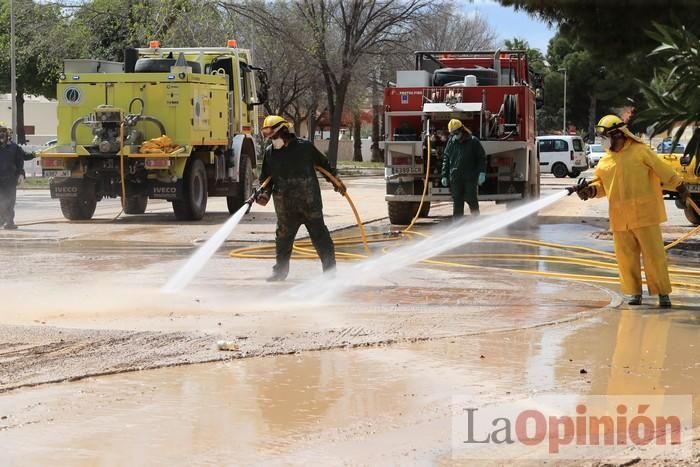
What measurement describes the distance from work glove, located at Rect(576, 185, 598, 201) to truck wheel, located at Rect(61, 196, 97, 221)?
39.0 ft

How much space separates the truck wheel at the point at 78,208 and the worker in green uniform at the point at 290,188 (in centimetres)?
920

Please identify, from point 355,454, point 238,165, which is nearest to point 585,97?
point 238,165

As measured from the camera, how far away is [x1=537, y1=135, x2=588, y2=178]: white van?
45.9 metres

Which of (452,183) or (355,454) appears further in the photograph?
(452,183)

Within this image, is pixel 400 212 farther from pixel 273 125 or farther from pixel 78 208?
pixel 273 125

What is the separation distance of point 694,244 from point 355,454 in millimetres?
11129

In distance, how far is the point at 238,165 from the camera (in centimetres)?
2120

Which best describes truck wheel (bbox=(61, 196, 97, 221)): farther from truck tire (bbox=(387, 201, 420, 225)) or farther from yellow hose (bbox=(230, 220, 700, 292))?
yellow hose (bbox=(230, 220, 700, 292))

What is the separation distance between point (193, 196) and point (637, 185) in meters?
11.3

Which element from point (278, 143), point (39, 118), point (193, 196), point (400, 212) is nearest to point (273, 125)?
point (278, 143)

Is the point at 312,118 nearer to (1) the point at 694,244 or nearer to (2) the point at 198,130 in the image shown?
(2) the point at 198,130

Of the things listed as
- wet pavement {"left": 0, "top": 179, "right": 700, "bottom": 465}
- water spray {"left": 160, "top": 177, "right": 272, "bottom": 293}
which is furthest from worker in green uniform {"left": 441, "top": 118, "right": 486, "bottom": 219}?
water spray {"left": 160, "top": 177, "right": 272, "bottom": 293}

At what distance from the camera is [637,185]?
30.5 feet

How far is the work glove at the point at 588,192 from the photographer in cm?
964
